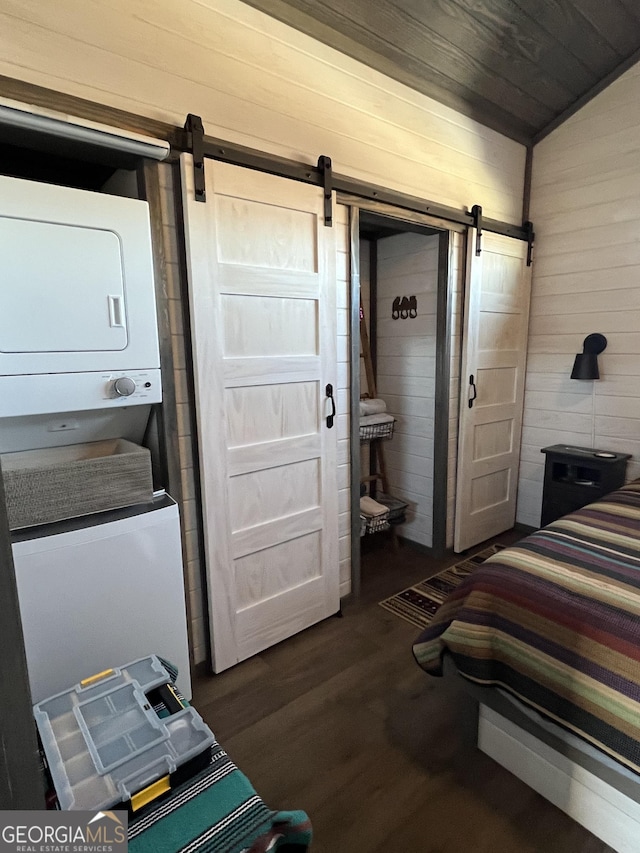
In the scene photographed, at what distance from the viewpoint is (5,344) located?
4.29 feet

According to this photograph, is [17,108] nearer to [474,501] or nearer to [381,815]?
[381,815]

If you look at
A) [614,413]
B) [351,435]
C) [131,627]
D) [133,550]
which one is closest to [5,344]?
[133,550]

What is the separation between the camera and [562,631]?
1.31m

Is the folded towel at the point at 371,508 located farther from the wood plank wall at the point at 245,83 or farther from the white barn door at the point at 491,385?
the wood plank wall at the point at 245,83

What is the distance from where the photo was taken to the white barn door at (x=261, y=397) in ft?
5.97

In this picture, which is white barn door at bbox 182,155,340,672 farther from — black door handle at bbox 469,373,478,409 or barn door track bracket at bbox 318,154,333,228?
black door handle at bbox 469,373,478,409

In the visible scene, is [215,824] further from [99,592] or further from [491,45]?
[491,45]

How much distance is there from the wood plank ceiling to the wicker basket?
1915 millimetres

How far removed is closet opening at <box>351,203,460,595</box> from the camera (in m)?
2.92

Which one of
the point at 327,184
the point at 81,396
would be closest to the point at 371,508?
the point at 327,184

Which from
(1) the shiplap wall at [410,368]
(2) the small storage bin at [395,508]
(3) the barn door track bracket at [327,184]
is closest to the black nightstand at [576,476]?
(1) the shiplap wall at [410,368]

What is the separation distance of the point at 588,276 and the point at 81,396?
3084 mm

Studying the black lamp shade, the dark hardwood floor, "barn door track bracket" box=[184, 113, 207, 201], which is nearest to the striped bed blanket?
the dark hardwood floor

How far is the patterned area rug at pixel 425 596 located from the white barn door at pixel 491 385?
0.79 feet
